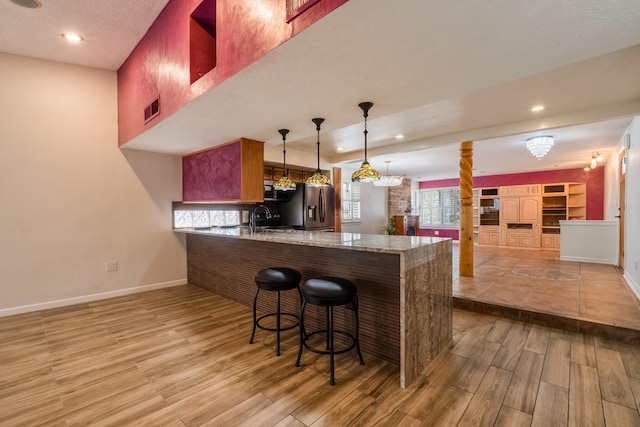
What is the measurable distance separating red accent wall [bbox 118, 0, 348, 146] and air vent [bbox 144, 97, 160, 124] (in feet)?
0.18

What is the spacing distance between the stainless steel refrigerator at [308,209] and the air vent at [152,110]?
3044mm

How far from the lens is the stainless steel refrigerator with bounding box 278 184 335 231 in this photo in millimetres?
5781

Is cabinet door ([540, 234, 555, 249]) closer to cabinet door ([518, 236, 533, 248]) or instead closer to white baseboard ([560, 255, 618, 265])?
cabinet door ([518, 236, 533, 248])

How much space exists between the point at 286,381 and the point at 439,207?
1061 cm

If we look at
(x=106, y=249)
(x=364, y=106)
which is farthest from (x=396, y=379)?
(x=106, y=249)

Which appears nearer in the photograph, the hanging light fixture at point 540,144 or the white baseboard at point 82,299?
the white baseboard at point 82,299

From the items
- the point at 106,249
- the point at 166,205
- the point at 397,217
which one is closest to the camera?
the point at 106,249

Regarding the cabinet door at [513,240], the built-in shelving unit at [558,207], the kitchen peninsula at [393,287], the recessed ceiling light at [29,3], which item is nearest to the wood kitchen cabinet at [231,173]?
the kitchen peninsula at [393,287]

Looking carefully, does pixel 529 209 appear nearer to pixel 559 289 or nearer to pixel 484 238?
pixel 484 238

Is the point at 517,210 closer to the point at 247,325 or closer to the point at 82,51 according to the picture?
the point at 247,325

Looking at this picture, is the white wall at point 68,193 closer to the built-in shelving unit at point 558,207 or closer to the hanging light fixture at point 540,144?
the hanging light fixture at point 540,144

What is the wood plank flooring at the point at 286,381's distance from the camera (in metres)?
1.68

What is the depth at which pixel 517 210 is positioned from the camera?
8.67 metres

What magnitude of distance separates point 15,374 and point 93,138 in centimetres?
300
